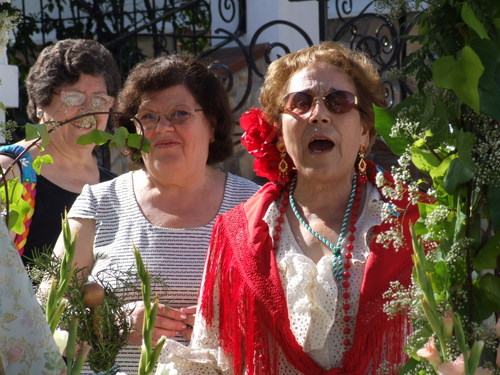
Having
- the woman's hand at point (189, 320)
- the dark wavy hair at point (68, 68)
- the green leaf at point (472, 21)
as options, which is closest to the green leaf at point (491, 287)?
the green leaf at point (472, 21)

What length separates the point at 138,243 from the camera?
315cm

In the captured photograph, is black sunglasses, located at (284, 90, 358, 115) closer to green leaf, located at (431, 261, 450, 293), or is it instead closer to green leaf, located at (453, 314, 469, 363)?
green leaf, located at (431, 261, 450, 293)

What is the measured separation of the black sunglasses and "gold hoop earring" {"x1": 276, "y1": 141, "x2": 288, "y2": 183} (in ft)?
0.53

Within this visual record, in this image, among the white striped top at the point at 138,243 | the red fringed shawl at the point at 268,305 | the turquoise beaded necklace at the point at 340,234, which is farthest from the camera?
the white striped top at the point at 138,243

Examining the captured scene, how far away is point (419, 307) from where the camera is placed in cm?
140

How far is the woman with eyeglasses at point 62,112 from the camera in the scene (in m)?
3.60

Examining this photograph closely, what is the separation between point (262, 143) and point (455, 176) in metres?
1.55

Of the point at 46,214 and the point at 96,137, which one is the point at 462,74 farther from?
the point at 46,214

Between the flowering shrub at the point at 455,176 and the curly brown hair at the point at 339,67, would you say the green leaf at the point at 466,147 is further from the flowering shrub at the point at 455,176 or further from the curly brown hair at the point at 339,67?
the curly brown hair at the point at 339,67

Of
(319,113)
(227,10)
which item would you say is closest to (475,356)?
(319,113)

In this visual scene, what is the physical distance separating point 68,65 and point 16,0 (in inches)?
163

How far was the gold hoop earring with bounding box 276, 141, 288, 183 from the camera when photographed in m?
2.83

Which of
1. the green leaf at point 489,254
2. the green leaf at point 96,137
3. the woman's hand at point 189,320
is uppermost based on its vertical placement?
the green leaf at point 96,137

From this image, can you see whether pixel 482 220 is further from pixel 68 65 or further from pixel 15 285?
pixel 68 65
